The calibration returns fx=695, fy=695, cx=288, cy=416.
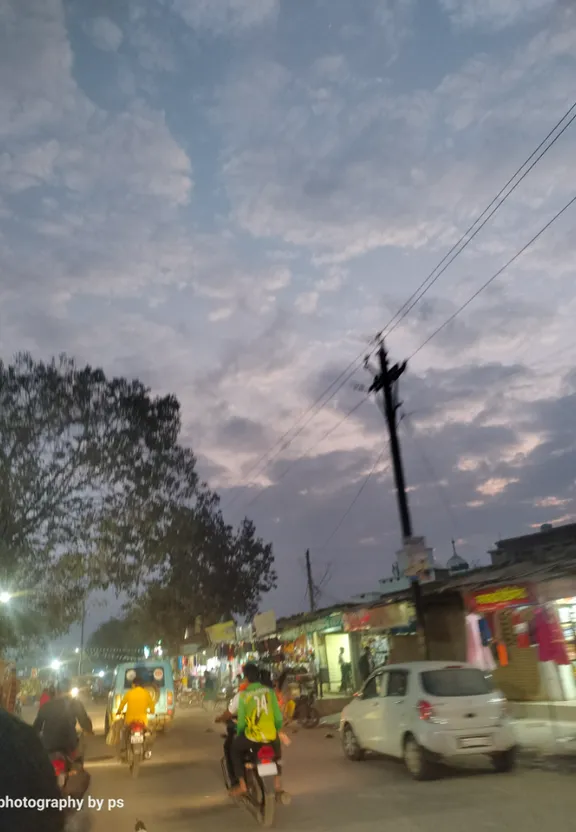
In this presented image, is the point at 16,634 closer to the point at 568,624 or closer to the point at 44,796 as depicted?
the point at 568,624

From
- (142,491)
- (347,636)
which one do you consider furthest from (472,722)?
(347,636)

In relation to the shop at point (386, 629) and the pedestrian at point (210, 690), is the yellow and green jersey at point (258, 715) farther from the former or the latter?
the pedestrian at point (210, 690)

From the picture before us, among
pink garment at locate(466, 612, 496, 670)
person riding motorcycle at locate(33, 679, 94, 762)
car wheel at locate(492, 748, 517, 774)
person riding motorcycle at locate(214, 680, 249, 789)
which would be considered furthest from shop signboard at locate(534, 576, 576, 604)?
person riding motorcycle at locate(33, 679, 94, 762)

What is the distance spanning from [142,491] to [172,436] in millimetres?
2191

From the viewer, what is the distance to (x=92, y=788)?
34.0 feet

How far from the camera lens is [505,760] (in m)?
9.73

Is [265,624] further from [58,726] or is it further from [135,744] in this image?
[58,726]

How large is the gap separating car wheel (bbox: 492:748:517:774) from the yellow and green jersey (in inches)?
144

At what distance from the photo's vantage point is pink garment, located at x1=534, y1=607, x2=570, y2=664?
11.6 metres

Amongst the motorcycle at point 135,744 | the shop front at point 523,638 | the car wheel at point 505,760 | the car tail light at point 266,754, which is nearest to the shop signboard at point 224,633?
the shop front at point 523,638

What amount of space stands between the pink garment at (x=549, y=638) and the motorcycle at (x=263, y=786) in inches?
234

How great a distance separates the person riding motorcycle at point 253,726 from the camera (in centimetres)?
781

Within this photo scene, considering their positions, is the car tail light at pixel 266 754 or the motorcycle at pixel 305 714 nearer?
the car tail light at pixel 266 754

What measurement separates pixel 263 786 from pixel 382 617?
1327 cm
